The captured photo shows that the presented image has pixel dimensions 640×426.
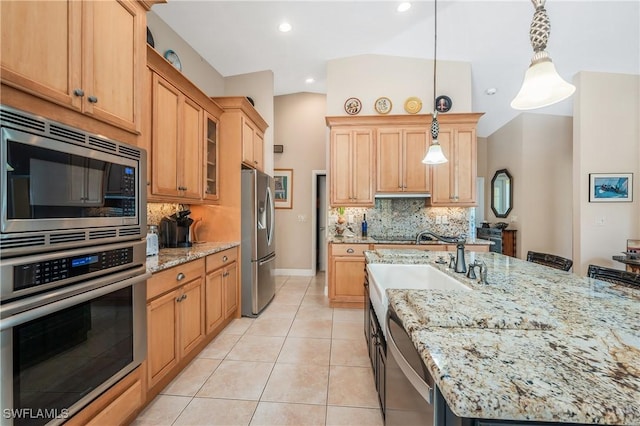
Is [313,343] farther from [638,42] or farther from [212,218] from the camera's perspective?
[638,42]

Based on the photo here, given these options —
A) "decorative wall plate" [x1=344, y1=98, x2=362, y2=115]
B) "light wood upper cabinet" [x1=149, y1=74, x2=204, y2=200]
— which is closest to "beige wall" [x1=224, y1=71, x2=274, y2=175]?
"decorative wall plate" [x1=344, y1=98, x2=362, y2=115]

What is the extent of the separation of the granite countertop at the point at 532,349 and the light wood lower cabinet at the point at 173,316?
1.56 metres

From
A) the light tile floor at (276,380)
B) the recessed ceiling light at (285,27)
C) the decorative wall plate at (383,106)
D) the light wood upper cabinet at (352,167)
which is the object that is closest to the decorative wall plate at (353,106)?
the decorative wall plate at (383,106)

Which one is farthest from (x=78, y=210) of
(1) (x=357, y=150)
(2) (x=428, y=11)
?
(2) (x=428, y=11)

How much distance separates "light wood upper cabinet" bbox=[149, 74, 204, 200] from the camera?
2.13 m

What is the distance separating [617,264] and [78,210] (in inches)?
234

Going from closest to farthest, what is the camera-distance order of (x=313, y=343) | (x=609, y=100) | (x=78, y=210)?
(x=78, y=210)
(x=313, y=343)
(x=609, y=100)

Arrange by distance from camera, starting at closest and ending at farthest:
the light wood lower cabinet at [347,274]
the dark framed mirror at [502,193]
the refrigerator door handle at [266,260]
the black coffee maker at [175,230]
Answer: the black coffee maker at [175,230], the refrigerator door handle at [266,260], the light wood lower cabinet at [347,274], the dark framed mirror at [502,193]

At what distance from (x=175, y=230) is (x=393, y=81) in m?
3.68

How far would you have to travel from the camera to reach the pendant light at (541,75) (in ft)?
3.46

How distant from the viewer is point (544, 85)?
3.72 feet

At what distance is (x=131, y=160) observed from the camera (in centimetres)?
145

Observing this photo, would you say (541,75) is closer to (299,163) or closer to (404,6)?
(404,6)

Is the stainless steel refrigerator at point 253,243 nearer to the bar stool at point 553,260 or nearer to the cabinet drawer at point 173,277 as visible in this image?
the cabinet drawer at point 173,277
